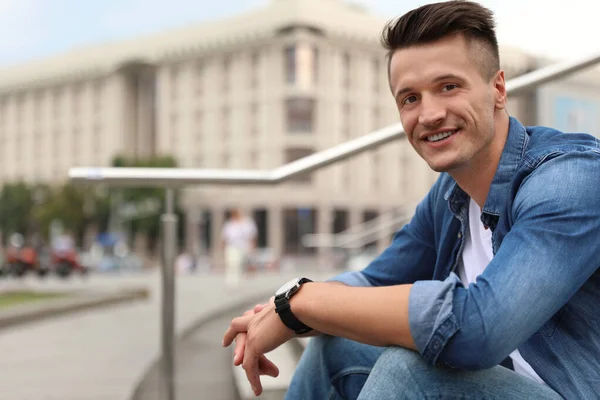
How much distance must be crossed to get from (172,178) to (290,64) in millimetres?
40015

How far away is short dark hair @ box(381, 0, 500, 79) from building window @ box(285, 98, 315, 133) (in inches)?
1568

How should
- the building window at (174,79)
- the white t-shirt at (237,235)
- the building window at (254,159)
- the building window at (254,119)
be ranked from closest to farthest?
the white t-shirt at (237,235), the building window at (254,159), the building window at (254,119), the building window at (174,79)

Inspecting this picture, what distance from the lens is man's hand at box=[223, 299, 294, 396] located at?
1353 mm

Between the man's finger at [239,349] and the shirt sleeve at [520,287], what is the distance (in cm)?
53

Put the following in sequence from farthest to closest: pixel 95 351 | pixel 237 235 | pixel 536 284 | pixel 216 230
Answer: pixel 216 230
pixel 237 235
pixel 95 351
pixel 536 284

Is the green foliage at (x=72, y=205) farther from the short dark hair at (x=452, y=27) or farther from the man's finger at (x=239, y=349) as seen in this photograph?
the short dark hair at (x=452, y=27)

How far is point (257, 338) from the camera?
54.6 inches

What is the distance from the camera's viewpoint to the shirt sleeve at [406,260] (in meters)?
1.64

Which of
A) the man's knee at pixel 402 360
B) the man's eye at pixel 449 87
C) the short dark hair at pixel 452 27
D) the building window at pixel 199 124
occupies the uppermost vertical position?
the building window at pixel 199 124

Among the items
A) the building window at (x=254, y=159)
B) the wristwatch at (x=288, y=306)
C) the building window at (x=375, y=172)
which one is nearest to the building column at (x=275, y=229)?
the building window at (x=254, y=159)

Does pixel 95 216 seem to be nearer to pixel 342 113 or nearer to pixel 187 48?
pixel 187 48

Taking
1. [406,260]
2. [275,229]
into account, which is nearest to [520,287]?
[406,260]

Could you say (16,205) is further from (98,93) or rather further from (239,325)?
(239,325)

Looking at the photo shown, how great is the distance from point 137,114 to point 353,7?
63.2 ft
